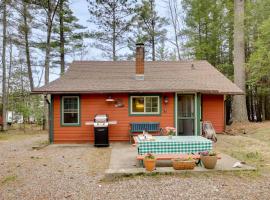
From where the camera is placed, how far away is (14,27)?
16.8 metres

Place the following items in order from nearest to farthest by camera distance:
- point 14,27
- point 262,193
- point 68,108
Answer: point 262,193, point 68,108, point 14,27

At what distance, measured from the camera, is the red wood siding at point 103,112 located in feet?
34.8

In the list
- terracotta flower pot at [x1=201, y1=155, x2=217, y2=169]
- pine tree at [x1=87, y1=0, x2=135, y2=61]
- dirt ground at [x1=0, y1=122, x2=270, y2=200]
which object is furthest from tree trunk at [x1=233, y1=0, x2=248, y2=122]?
terracotta flower pot at [x1=201, y1=155, x2=217, y2=169]

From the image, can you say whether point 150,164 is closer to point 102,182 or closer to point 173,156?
point 173,156

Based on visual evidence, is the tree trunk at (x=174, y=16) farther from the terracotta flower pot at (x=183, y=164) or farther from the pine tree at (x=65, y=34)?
the terracotta flower pot at (x=183, y=164)

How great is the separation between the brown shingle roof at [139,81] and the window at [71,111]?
1.64ft

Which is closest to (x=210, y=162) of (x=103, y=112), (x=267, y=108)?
(x=103, y=112)

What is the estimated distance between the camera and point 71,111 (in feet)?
34.9

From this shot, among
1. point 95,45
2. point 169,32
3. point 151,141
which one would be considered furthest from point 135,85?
point 169,32

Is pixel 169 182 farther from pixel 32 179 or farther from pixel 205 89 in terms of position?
pixel 205 89

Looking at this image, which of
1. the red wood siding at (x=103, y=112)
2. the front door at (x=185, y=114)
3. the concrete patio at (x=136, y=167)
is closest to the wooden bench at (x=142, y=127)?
the red wood siding at (x=103, y=112)

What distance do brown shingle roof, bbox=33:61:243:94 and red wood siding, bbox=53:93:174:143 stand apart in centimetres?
49

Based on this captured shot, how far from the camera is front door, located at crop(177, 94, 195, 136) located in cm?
1109

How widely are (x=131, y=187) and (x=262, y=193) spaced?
88.8 inches
